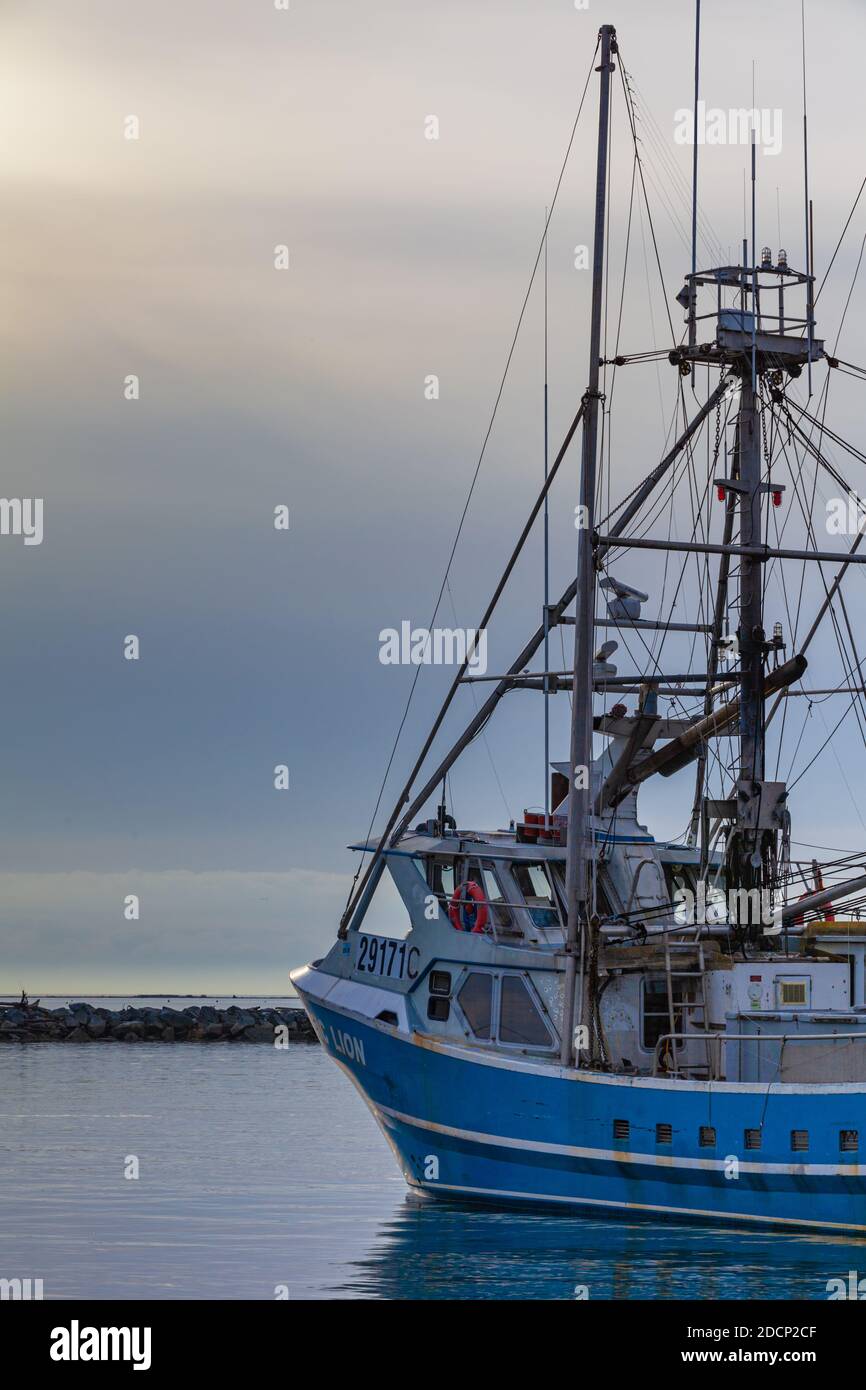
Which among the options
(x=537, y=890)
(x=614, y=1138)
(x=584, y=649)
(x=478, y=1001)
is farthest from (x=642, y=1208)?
(x=584, y=649)

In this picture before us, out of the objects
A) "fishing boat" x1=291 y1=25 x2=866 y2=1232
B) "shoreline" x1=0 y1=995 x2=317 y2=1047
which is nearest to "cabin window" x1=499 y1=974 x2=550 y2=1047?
"fishing boat" x1=291 y1=25 x2=866 y2=1232

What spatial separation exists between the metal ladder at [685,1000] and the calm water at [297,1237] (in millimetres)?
2246

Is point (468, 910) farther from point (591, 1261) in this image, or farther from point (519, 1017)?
point (591, 1261)

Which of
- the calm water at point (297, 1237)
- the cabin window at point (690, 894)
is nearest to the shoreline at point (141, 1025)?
the calm water at point (297, 1237)

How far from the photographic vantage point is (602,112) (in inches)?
1208

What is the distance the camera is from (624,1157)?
2784 centimetres

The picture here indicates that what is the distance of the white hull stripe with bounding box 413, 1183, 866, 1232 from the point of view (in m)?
26.4

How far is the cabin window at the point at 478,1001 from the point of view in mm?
30078

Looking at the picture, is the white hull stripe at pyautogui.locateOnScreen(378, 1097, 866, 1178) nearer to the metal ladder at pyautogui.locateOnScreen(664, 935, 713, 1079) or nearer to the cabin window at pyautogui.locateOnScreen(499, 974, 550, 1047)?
the metal ladder at pyautogui.locateOnScreen(664, 935, 713, 1079)

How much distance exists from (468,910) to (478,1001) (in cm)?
146

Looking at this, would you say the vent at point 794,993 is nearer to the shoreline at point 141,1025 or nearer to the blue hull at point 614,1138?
the blue hull at point 614,1138

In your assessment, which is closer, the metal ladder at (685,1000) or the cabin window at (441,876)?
the metal ladder at (685,1000)
